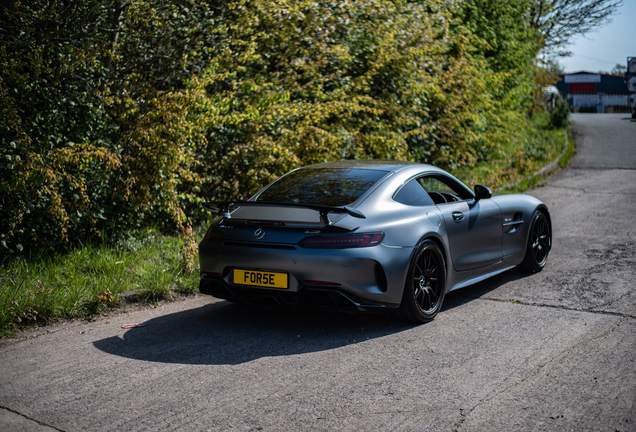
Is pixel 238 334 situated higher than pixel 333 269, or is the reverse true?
pixel 333 269

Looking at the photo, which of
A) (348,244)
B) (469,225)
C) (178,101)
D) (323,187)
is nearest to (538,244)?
(469,225)

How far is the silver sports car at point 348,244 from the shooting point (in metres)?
4.50

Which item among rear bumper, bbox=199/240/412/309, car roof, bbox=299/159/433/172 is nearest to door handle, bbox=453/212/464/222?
car roof, bbox=299/159/433/172

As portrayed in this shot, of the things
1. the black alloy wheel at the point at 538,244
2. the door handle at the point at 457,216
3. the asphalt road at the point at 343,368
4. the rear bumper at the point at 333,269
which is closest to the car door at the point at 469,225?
the door handle at the point at 457,216

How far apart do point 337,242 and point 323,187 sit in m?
0.89

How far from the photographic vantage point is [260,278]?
15.3 ft

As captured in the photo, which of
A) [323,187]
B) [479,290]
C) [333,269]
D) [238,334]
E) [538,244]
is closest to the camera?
[333,269]

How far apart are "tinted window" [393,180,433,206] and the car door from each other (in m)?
0.17

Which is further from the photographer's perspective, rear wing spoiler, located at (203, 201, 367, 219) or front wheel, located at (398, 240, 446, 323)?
front wheel, located at (398, 240, 446, 323)

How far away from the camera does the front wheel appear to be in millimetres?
4789

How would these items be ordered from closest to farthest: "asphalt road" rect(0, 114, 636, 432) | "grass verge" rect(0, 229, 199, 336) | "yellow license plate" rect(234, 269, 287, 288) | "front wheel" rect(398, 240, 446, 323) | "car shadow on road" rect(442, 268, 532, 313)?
"asphalt road" rect(0, 114, 636, 432), "yellow license plate" rect(234, 269, 287, 288), "front wheel" rect(398, 240, 446, 323), "grass verge" rect(0, 229, 199, 336), "car shadow on road" rect(442, 268, 532, 313)

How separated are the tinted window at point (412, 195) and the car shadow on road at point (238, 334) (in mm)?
1045

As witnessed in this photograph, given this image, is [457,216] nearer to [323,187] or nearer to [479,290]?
[479,290]

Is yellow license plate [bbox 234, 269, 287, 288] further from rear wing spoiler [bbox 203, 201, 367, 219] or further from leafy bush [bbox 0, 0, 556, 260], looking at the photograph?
leafy bush [bbox 0, 0, 556, 260]
